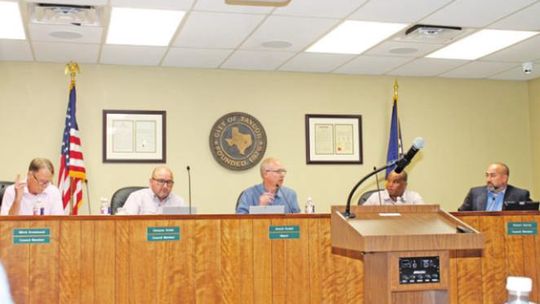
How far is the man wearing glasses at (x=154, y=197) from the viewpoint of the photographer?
5527mm

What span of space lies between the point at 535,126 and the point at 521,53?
5.61 feet

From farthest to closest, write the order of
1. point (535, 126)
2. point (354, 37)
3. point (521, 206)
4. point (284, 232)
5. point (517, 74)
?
point (535, 126), point (517, 74), point (354, 37), point (521, 206), point (284, 232)

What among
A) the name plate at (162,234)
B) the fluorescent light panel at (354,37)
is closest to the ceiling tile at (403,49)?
the fluorescent light panel at (354,37)

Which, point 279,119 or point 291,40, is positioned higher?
point 291,40

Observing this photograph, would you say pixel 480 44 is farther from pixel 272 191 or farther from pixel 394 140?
pixel 272 191

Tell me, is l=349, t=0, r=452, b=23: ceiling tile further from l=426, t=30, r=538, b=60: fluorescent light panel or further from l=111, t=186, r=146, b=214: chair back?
l=111, t=186, r=146, b=214: chair back

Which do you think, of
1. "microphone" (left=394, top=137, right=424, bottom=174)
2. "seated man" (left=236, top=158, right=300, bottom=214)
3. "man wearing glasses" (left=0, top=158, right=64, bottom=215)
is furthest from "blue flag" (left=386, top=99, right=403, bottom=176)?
"microphone" (left=394, top=137, right=424, bottom=174)

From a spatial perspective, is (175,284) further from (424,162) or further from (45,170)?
(424,162)

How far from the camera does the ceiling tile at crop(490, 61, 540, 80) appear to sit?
25.1ft

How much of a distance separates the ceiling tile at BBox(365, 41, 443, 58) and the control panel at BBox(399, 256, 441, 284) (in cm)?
390

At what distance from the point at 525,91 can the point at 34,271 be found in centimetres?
657

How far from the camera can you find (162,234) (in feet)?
12.6

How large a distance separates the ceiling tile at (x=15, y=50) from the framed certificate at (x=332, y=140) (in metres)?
2.96

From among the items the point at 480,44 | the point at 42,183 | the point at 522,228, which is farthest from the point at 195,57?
the point at 522,228
